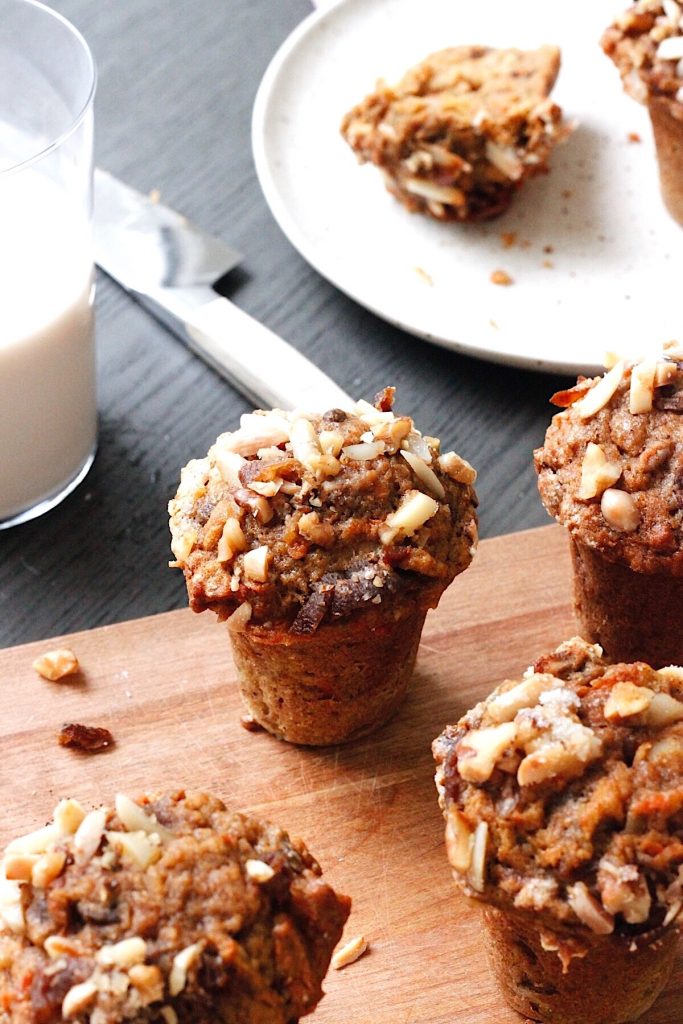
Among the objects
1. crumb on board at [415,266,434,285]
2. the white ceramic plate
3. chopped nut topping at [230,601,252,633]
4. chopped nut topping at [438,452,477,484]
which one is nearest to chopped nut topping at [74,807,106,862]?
chopped nut topping at [230,601,252,633]

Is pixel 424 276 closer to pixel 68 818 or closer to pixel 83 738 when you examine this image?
pixel 83 738

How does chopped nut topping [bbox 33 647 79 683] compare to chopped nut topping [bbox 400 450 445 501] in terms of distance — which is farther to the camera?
chopped nut topping [bbox 33 647 79 683]

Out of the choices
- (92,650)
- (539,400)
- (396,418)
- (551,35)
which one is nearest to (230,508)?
(396,418)

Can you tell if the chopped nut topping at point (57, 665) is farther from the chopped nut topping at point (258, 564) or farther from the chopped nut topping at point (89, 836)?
the chopped nut topping at point (89, 836)

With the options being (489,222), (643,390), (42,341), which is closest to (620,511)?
(643,390)

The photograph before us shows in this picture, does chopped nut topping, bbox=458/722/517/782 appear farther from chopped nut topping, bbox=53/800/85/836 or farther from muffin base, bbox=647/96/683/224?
muffin base, bbox=647/96/683/224

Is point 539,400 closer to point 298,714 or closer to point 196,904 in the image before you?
point 298,714

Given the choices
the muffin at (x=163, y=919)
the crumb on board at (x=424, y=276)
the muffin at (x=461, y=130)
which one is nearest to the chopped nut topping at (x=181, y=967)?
the muffin at (x=163, y=919)

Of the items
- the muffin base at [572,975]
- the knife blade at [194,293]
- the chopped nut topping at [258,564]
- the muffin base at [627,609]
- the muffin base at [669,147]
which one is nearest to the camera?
the muffin base at [572,975]
